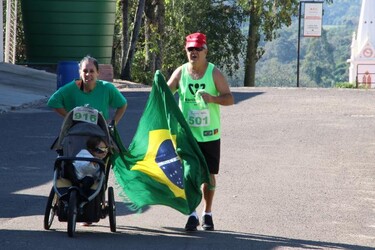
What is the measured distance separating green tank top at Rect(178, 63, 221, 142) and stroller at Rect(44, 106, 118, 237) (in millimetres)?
804

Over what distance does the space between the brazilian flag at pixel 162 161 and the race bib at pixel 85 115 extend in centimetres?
57

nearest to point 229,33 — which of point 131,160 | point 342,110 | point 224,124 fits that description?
point 342,110

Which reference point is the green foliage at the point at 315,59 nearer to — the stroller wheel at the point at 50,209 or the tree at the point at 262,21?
the tree at the point at 262,21

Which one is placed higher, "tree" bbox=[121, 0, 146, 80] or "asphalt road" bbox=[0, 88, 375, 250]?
"tree" bbox=[121, 0, 146, 80]

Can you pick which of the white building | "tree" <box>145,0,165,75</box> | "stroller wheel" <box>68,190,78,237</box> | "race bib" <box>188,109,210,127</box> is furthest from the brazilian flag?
the white building

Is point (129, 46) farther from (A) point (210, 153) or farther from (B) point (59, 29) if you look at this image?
(A) point (210, 153)

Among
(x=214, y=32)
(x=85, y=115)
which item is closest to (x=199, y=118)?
(x=85, y=115)

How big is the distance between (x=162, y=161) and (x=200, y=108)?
62 cm

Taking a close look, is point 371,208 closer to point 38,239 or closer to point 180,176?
point 180,176

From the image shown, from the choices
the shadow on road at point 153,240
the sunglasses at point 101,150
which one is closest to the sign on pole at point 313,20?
the shadow on road at point 153,240

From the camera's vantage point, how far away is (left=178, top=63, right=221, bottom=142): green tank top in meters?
10.8

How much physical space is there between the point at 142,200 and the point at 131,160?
0.40 metres

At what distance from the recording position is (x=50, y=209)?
1048 cm

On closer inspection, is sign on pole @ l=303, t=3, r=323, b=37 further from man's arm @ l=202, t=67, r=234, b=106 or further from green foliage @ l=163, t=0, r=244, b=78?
man's arm @ l=202, t=67, r=234, b=106
